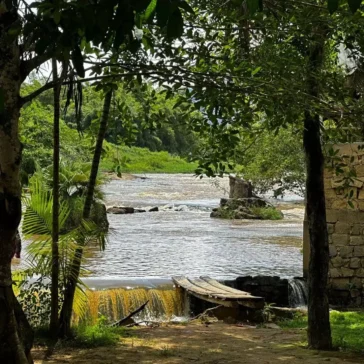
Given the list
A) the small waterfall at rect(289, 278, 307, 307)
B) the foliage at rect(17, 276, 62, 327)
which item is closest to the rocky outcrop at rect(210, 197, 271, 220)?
Answer: the small waterfall at rect(289, 278, 307, 307)

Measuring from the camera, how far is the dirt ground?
583cm

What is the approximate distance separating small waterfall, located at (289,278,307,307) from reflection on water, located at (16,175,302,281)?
68.9 inches

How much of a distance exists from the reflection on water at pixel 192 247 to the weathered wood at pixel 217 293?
1610 millimetres

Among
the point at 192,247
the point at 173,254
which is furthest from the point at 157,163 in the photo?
the point at 173,254

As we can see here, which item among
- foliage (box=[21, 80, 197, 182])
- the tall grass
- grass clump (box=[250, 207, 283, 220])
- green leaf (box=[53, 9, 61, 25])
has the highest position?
the tall grass

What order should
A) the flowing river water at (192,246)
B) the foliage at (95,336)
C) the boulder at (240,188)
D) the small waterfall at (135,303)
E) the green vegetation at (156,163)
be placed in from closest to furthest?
the foliage at (95,336) < the small waterfall at (135,303) < the flowing river water at (192,246) < the boulder at (240,188) < the green vegetation at (156,163)

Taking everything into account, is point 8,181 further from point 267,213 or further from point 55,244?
point 267,213

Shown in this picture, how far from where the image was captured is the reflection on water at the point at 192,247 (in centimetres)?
1366

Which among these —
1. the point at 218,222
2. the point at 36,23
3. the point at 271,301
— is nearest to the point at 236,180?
the point at 218,222

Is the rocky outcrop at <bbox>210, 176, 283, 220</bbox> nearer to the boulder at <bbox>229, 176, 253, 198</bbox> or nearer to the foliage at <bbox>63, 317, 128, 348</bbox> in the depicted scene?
the boulder at <bbox>229, 176, 253, 198</bbox>

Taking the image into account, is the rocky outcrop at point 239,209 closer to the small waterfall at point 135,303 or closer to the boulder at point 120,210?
the boulder at point 120,210

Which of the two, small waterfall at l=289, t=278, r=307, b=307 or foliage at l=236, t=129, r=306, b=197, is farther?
foliage at l=236, t=129, r=306, b=197

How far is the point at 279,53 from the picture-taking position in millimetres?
5359

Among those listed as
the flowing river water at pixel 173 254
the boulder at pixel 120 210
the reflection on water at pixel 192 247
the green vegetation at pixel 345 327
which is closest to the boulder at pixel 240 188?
the flowing river water at pixel 173 254
